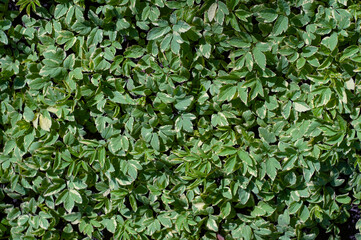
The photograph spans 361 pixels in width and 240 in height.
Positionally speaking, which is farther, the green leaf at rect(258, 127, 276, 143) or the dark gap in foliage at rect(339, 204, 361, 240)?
the dark gap in foliage at rect(339, 204, 361, 240)

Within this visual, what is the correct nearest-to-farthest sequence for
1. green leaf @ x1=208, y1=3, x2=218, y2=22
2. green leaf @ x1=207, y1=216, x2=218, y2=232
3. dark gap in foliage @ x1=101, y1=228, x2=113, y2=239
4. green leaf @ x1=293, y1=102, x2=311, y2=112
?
green leaf @ x1=208, y1=3, x2=218, y2=22 → green leaf @ x1=293, y1=102, x2=311, y2=112 → green leaf @ x1=207, y1=216, x2=218, y2=232 → dark gap in foliage @ x1=101, y1=228, x2=113, y2=239

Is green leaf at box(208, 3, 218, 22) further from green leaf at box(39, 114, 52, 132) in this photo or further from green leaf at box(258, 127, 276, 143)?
green leaf at box(39, 114, 52, 132)

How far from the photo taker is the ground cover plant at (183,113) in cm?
206

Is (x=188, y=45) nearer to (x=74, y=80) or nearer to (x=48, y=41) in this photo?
(x=74, y=80)

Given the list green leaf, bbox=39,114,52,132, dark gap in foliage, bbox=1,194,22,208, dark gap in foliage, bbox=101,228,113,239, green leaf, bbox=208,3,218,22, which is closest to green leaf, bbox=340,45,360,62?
green leaf, bbox=208,3,218,22

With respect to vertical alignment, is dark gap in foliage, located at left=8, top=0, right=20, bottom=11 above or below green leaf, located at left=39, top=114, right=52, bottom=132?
above

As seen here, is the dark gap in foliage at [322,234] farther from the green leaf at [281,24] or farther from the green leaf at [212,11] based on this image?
the green leaf at [212,11]

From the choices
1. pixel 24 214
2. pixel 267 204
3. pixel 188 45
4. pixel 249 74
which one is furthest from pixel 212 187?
pixel 24 214

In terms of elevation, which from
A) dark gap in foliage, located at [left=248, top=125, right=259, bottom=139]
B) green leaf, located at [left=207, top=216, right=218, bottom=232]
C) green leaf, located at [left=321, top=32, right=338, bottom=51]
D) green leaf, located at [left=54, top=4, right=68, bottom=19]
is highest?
green leaf, located at [left=54, top=4, right=68, bottom=19]

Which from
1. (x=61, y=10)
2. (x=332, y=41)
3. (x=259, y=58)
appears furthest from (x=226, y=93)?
(x=61, y=10)

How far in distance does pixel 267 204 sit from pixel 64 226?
49.8 inches

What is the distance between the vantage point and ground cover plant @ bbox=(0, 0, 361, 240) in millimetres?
2057

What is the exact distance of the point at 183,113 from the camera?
215 centimetres

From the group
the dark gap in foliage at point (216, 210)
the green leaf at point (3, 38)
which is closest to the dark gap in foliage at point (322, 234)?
the dark gap in foliage at point (216, 210)
